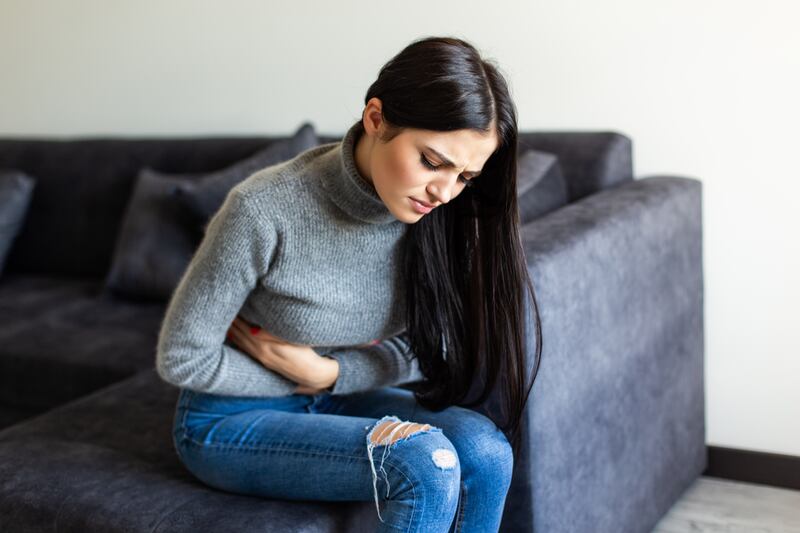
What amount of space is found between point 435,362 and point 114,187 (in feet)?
5.63

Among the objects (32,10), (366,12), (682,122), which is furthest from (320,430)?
(32,10)

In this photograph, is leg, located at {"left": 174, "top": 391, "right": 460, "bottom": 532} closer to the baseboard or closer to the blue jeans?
the blue jeans

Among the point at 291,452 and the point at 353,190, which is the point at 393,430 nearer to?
the point at 291,452

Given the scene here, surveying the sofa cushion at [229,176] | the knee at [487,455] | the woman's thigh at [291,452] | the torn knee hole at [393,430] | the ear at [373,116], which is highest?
the ear at [373,116]

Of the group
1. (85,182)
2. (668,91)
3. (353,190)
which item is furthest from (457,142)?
(85,182)

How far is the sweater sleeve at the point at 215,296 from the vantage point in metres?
1.50

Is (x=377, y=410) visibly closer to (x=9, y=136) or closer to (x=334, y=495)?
(x=334, y=495)

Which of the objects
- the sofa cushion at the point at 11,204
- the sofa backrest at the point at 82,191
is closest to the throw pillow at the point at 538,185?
the sofa backrest at the point at 82,191

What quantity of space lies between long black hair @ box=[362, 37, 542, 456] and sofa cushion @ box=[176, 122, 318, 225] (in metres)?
1.12

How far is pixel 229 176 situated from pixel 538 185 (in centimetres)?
86

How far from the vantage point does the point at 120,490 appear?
1583mm

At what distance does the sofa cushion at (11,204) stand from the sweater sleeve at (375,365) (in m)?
1.75

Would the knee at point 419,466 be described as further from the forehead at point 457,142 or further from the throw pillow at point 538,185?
the throw pillow at point 538,185

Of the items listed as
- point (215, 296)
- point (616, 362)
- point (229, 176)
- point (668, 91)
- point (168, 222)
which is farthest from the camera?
point (168, 222)
